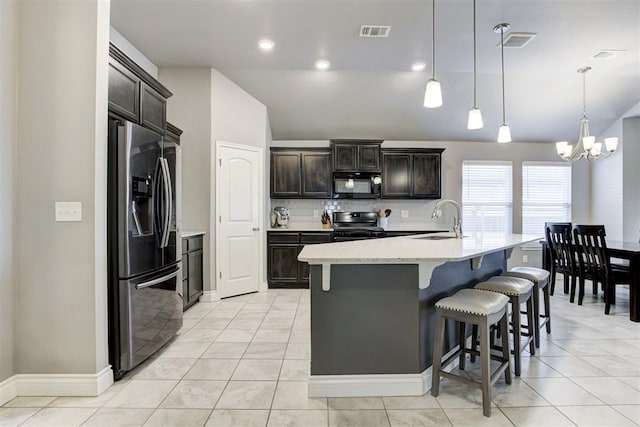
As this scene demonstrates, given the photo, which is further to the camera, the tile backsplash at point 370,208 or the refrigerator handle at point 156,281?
the tile backsplash at point 370,208

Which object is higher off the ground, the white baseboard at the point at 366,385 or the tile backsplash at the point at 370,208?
the tile backsplash at the point at 370,208

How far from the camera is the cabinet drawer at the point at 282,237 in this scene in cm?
523

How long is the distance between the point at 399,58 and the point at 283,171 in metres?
2.38

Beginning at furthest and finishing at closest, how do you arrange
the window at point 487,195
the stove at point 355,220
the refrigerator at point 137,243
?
1. the window at point 487,195
2. the stove at point 355,220
3. the refrigerator at point 137,243

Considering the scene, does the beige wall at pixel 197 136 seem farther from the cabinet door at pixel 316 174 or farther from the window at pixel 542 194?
the window at pixel 542 194

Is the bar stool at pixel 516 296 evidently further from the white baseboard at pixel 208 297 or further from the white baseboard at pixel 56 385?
the white baseboard at pixel 208 297

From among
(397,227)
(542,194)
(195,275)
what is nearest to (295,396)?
(195,275)

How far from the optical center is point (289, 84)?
484 centimetres

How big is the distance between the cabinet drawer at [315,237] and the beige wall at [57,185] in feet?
10.6

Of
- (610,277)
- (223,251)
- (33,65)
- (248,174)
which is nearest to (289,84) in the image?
(248,174)

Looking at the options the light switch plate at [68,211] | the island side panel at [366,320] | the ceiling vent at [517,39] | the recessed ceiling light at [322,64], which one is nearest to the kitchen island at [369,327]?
the island side panel at [366,320]

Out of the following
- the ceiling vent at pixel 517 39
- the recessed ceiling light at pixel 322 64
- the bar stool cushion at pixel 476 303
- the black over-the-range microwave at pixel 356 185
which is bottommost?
the bar stool cushion at pixel 476 303

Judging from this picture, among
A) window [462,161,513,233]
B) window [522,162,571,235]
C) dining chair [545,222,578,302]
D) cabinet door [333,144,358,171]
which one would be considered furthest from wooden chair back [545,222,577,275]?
cabinet door [333,144,358,171]

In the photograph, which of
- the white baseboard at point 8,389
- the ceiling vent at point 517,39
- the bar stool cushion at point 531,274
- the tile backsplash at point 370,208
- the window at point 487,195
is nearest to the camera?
the white baseboard at point 8,389
